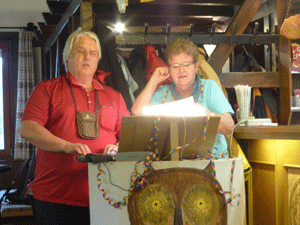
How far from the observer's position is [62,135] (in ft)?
5.66

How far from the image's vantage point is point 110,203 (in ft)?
4.37

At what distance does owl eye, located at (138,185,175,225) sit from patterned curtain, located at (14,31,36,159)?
476 cm

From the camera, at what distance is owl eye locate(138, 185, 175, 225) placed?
1.33 m

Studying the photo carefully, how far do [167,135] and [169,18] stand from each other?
2.58m

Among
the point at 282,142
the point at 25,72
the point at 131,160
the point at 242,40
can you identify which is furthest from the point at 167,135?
the point at 25,72

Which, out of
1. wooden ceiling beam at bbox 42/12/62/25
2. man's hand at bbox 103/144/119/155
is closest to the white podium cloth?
man's hand at bbox 103/144/119/155

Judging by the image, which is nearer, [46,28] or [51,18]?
[51,18]

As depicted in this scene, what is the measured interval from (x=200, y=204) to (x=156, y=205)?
16 cm

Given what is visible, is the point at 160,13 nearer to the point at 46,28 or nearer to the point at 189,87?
the point at 189,87

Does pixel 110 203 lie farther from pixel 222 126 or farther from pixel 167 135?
pixel 222 126

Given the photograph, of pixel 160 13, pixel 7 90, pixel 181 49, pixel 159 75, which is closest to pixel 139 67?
pixel 159 75

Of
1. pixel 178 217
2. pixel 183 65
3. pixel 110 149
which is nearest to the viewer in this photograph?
pixel 178 217

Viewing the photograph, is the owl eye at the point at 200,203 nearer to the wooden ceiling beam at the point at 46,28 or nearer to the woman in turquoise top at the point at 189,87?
the woman in turquoise top at the point at 189,87

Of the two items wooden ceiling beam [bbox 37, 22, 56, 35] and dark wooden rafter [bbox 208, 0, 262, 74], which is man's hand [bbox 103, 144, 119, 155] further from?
wooden ceiling beam [bbox 37, 22, 56, 35]
